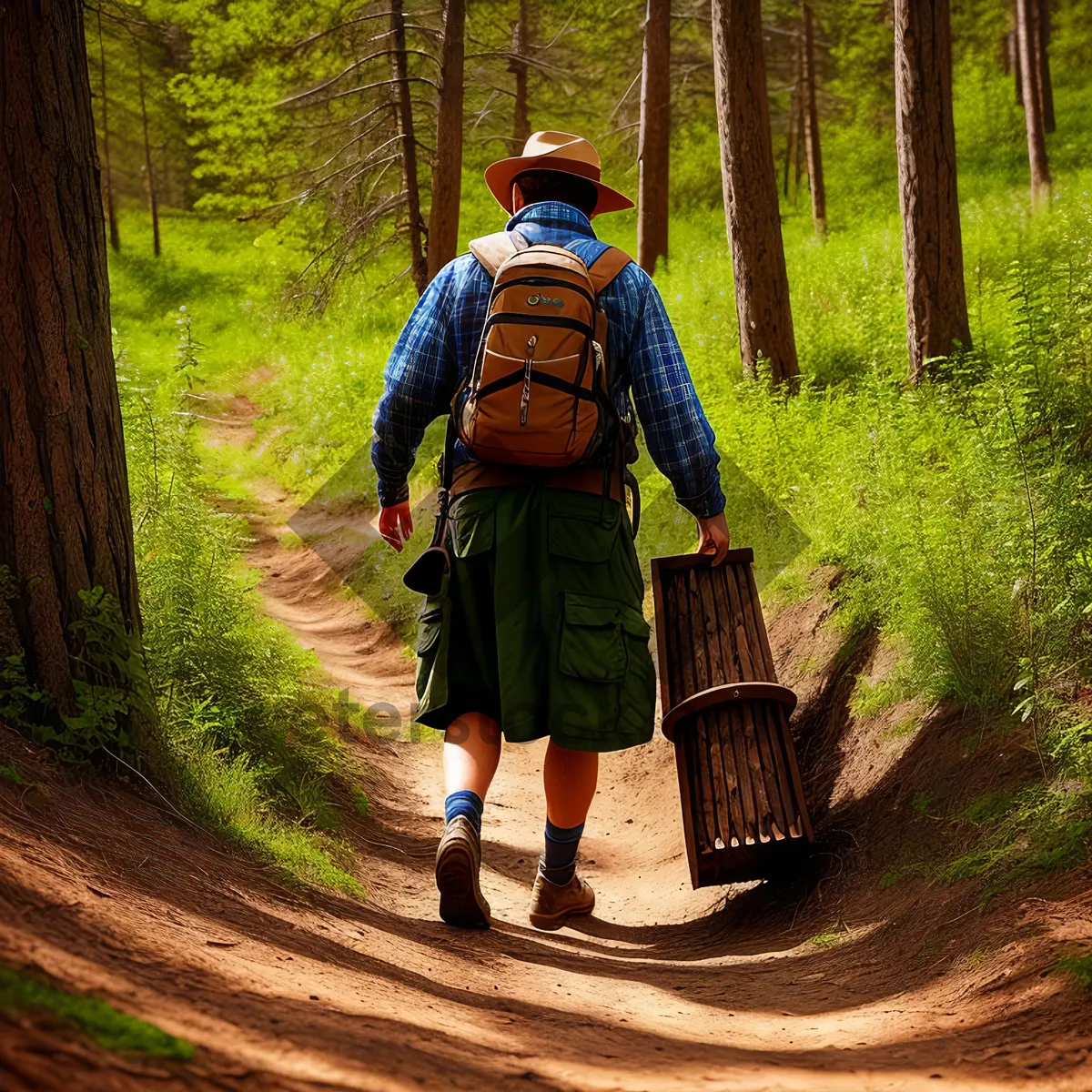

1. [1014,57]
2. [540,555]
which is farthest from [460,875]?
[1014,57]

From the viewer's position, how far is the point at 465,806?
11.9ft

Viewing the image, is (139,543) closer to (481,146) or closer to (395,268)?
(395,268)

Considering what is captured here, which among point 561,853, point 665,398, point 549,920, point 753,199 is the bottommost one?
point 549,920

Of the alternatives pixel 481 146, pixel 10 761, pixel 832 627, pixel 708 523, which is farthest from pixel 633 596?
pixel 481 146

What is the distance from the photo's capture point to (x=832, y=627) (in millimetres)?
5984

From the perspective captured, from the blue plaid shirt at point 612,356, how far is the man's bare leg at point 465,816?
1.03 m

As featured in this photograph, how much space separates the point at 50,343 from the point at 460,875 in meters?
2.31

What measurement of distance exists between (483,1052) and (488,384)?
2.07 metres

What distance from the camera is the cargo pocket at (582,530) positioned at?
3.65 metres

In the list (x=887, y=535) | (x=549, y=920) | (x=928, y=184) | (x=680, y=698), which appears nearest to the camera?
(x=549, y=920)

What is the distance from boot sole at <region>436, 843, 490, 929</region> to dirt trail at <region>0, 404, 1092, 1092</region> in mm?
73

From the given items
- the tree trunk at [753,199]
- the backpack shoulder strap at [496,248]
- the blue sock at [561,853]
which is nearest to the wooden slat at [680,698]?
the blue sock at [561,853]

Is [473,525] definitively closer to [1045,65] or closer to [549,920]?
[549,920]

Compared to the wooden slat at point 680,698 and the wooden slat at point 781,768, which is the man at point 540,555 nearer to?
the wooden slat at point 680,698
